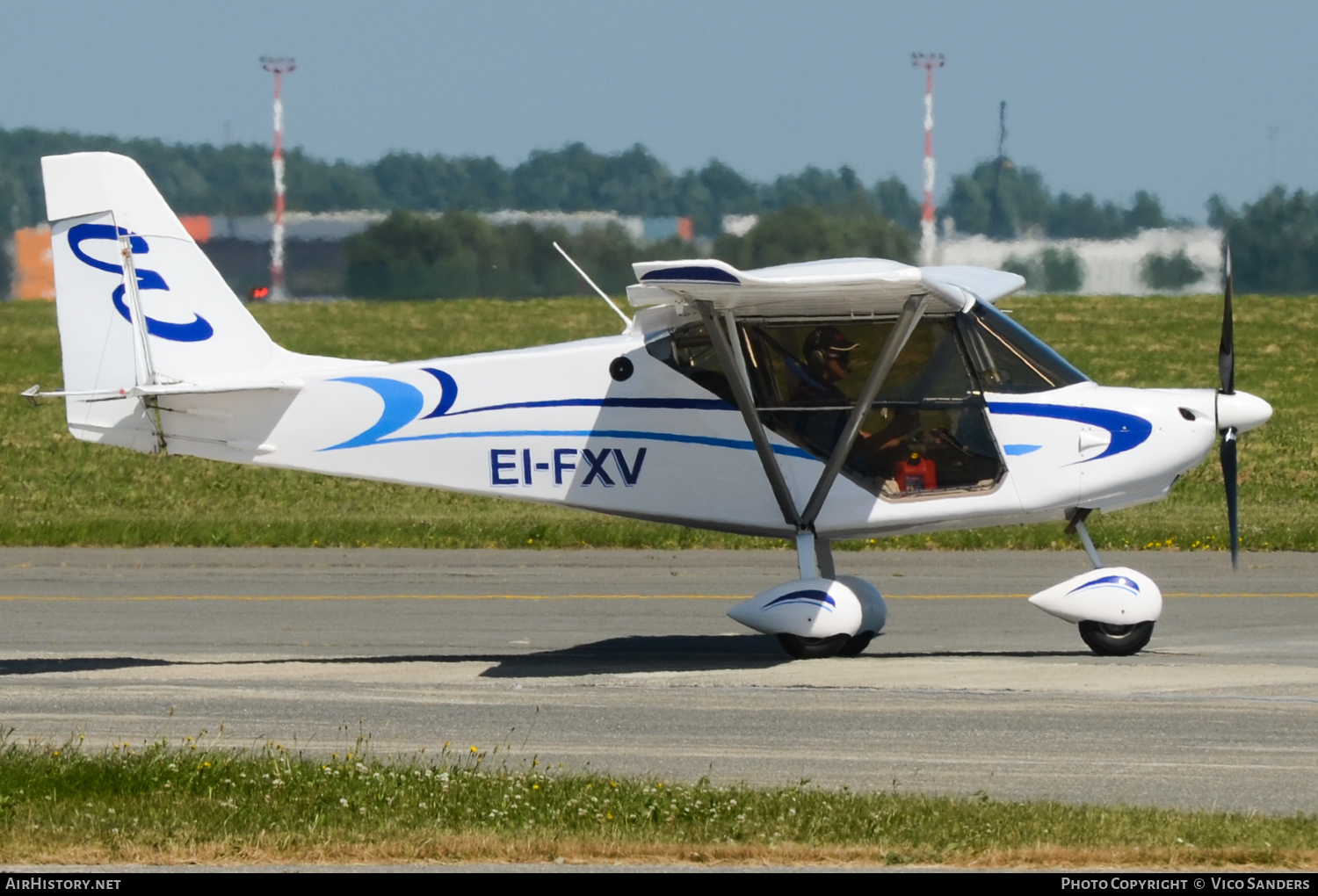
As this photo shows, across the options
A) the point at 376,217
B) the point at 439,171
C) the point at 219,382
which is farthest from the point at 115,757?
the point at 439,171

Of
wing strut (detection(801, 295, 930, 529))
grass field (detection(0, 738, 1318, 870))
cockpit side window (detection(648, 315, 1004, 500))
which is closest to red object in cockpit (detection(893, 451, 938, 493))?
cockpit side window (detection(648, 315, 1004, 500))

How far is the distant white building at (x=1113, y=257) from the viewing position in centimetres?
2291

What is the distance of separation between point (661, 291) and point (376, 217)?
54.4 ft

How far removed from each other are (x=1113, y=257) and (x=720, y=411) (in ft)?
50.7

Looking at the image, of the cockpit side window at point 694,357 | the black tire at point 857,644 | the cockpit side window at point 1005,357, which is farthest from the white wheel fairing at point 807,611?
the cockpit side window at point 1005,357

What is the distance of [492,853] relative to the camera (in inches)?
246

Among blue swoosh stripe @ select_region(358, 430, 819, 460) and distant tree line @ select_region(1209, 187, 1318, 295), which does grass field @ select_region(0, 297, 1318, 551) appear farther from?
blue swoosh stripe @ select_region(358, 430, 819, 460)

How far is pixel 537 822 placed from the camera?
663cm

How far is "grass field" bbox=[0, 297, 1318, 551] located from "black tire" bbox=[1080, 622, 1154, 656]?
609 cm

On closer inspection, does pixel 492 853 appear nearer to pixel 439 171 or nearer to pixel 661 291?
pixel 661 291

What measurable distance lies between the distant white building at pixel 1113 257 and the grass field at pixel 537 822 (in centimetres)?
1662

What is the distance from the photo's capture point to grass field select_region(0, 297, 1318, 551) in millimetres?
17484

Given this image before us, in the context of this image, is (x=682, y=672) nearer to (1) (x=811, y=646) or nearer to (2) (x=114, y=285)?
(1) (x=811, y=646)

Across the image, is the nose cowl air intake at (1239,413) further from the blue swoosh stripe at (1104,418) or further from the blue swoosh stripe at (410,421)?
the blue swoosh stripe at (410,421)
